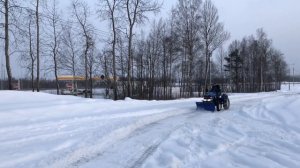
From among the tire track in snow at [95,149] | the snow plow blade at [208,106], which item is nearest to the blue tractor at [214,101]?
the snow plow blade at [208,106]

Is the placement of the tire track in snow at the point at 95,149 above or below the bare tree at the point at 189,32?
below

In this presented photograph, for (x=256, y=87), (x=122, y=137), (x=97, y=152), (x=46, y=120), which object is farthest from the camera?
(x=256, y=87)

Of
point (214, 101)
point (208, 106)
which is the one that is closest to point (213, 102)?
point (214, 101)

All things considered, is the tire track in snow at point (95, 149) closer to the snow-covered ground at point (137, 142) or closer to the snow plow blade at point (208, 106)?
the snow-covered ground at point (137, 142)

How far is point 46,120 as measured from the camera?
18.1m

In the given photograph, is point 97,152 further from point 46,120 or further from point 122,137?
point 46,120

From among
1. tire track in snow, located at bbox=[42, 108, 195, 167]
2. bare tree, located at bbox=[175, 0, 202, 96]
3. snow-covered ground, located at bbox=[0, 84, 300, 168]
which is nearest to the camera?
snow-covered ground, located at bbox=[0, 84, 300, 168]

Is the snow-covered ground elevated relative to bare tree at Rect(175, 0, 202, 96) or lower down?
lower down

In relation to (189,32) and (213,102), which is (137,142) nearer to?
(213,102)

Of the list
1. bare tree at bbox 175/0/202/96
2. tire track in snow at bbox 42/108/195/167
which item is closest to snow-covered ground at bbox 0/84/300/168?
tire track in snow at bbox 42/108/195/167

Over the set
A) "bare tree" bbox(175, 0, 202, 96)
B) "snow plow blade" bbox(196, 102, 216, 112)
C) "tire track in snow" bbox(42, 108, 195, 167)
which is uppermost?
"bare tree" bbox(175, 0, 202, 96)

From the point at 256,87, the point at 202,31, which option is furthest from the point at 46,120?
the point at 256,87

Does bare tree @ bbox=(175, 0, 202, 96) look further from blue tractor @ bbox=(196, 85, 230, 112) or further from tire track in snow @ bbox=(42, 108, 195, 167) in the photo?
tire track in snow @ bbox=(42, 108, 195, 167)

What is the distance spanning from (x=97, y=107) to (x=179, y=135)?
11696 mm
